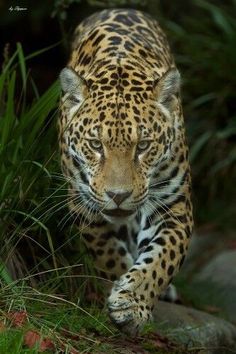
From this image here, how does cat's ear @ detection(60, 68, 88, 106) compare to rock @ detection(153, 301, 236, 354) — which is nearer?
cat's ear @ detection(60, 68, 88, 106)

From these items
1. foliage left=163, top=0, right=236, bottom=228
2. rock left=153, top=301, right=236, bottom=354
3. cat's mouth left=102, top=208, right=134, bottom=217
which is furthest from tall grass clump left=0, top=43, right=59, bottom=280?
foliage left=163, top=0, right=236, bottom=228

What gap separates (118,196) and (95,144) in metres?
0.47

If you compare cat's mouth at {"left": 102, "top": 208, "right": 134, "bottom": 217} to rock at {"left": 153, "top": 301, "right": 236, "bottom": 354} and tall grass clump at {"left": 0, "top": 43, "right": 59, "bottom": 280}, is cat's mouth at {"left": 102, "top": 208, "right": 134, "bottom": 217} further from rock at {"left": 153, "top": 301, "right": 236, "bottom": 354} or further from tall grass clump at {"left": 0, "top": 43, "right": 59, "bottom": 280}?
rock at {"left": 153, "top": 301, "right": 236, "bottom": 354}

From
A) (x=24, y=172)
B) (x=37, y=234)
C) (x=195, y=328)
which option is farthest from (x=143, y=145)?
(x=195, y=328)

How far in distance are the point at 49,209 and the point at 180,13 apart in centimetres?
742

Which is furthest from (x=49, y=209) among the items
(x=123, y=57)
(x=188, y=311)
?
(x=188, y=311)

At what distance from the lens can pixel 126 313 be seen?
6.98m

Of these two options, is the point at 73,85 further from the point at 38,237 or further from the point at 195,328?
the point at 195,328

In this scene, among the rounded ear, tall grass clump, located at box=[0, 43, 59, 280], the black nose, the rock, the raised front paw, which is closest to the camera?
the raised front paw

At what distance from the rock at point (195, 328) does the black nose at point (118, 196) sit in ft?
3.74

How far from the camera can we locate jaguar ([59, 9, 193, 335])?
23.9ft

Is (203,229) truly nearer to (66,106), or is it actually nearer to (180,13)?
(180,13)

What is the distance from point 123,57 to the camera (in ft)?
26.6

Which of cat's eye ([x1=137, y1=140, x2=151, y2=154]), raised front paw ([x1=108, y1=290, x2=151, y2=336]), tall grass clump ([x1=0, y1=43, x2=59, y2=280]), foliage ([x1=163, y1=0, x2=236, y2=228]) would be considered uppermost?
cat's eye ([x1=137, y1=140, x2=151, y2=154])
